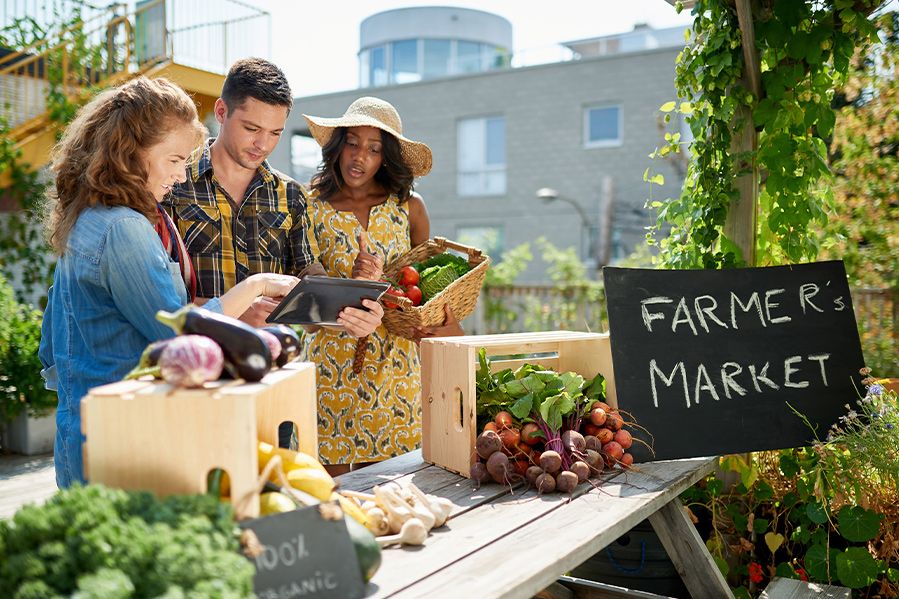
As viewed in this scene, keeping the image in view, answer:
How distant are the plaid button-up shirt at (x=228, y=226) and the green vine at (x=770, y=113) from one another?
131 cm

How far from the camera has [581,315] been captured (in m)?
10.0

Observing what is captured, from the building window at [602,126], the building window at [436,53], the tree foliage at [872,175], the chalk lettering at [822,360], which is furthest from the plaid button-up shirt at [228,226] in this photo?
the building window at [436,53]

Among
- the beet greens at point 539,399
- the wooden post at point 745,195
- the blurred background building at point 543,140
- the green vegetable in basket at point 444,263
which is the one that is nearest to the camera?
the beet greens at point 539,399

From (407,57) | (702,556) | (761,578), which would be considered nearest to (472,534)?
(702,556)

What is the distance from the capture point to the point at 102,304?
141 centimetres

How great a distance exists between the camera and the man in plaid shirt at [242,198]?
2086 mm

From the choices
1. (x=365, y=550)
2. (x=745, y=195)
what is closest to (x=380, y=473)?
(x=365, y=550)

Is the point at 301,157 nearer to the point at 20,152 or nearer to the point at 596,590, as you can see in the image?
the point at 20,152

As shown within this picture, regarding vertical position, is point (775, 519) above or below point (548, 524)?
below

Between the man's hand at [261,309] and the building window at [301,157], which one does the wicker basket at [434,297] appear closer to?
the man's hand at [261,309]

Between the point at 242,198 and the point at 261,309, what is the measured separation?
1.46ft

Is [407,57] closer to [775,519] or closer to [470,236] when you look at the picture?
[470,236]

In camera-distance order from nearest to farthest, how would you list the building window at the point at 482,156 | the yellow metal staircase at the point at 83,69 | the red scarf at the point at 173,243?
the red scarf at the point at 173,243, the yellow metal staircase at the point at 83,69, the building window at the point at 482,156

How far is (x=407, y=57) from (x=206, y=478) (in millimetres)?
24136
